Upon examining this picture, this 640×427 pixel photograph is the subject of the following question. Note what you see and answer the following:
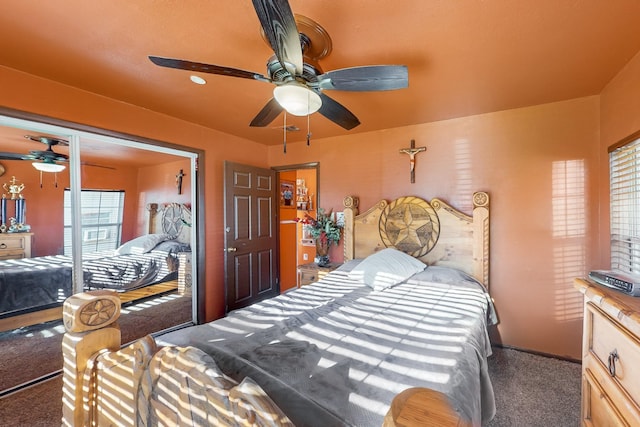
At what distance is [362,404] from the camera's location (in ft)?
3.08

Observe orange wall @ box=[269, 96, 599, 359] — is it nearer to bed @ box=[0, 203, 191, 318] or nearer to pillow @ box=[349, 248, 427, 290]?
pillow @ box=[349, 248, 427, 290]

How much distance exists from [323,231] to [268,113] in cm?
195

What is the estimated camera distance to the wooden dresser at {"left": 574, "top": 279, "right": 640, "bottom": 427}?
90cm

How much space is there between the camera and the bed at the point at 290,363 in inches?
33.8

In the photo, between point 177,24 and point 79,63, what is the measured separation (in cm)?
100

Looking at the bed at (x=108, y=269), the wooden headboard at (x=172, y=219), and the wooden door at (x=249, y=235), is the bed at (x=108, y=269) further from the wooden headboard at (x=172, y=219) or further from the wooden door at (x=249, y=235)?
the wooden door at (x=249, y=235)

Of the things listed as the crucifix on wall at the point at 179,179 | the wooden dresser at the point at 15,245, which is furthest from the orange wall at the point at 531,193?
the wooden dresser at the point at 15,245

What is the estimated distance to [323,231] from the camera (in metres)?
3.60

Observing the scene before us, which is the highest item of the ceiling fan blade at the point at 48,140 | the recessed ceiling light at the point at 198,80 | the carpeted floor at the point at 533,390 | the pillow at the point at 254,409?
the recessed ceiling light at the point at 198,80

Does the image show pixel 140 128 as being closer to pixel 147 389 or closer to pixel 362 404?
pixel 147 389

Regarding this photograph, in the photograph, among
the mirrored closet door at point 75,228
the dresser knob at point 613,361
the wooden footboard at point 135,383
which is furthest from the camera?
the mirrored closet door at point 75,228

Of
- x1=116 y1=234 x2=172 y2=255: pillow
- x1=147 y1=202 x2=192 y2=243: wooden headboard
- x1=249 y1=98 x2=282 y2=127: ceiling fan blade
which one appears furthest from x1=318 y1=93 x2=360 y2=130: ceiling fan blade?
x1=116 y1=234 x2=172 y2=255: pillow

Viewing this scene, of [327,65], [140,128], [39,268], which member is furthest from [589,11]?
[39,268]

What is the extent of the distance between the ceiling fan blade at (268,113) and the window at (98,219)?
195 cm
